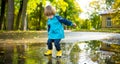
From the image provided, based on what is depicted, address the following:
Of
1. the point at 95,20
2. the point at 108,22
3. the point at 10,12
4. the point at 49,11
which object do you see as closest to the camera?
the point at 49,11

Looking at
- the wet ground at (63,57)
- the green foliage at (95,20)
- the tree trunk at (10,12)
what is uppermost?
the tree trunk at (10,12)

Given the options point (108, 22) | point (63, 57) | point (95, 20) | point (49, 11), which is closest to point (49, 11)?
point (49, 11)

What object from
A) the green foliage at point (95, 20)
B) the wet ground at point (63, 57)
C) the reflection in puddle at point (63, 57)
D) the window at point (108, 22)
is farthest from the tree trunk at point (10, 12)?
the green foliage at point (95, 20)

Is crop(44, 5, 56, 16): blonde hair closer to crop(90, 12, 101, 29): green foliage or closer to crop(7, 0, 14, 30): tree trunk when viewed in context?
crop(7, 0, 14, 30): tree trunk

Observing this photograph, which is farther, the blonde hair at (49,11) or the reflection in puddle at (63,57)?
the blonde hair at (49,11)

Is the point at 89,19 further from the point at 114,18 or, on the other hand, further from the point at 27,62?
the point at 27,62

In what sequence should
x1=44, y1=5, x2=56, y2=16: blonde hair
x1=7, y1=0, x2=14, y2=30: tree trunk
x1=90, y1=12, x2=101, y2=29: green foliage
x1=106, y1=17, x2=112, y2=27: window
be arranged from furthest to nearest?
x1=90, y1=12, x2=101, y2=29: green foliage → x1=106, y1=17, x2=112, y2=27: window → x1=7, y1=0, x2=14, y2=30: tree trunk → x1=44, y1=5, x2=56, y2=16: blonde hair

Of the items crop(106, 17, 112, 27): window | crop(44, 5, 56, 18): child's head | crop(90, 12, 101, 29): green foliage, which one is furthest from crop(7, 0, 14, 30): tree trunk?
crop(90, 12, 101, 29): green foliage

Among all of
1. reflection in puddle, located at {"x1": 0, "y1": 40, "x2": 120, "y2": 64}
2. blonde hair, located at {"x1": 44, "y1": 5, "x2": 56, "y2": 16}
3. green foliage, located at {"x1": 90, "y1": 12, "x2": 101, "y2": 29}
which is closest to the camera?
reflection in puddle, located at {"x1": 0, "y1": 40, "x2": 120, "y2": 64}

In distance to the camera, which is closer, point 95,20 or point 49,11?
point 49,11

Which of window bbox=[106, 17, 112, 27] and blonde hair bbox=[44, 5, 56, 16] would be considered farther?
window bbox=[106, 17, 112, 27]

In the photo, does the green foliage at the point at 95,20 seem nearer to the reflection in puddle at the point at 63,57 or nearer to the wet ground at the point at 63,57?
the wet ground at the point at 63,57

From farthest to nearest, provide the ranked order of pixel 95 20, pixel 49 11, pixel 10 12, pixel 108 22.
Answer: pixel 95 20 < pixel 108 22 < pixel 10 12 < pixel 49 11

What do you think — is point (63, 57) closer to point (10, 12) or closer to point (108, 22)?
point (10, 12)
